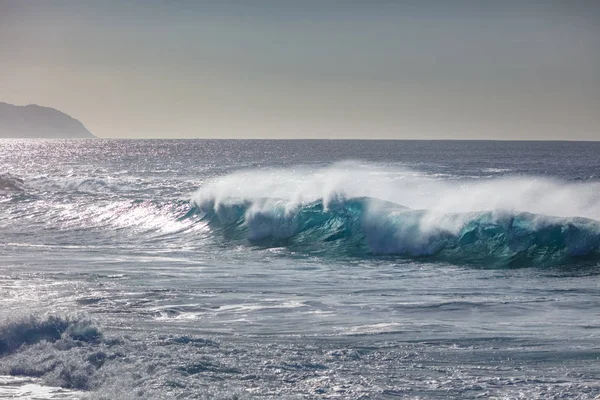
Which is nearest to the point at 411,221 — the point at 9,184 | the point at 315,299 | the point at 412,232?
the point at 412,232

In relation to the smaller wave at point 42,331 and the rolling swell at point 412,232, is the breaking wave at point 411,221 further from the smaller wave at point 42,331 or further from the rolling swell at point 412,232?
the smaller wave at point 42,331

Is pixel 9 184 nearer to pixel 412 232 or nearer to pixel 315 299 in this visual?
pixel 412 232

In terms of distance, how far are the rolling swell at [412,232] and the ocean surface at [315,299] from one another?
0.05m

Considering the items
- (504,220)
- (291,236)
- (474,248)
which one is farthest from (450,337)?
(291,236)

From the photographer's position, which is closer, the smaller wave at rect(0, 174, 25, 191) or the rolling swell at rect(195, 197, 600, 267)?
the rolling swell at rect(195, 197, 600, 267)

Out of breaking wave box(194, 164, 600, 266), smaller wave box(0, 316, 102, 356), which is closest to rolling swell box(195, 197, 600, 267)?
breaking wave box(194, 164, 600, 266)

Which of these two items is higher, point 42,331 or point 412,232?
point 412,232

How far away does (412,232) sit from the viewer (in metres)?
20.3

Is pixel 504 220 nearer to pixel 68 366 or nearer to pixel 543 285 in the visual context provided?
pixel 543 285

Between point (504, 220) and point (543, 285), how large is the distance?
231 inches

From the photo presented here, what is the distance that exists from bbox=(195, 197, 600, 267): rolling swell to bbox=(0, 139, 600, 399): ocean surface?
5 cm

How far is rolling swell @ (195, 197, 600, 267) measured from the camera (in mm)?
18250

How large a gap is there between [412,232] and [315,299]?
8106 mm

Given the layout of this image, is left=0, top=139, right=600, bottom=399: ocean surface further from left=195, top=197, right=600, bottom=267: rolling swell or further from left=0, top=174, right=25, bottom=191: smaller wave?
left=0, top=174, right=25, bottom=191: smaller wave
